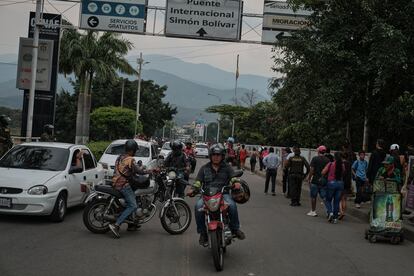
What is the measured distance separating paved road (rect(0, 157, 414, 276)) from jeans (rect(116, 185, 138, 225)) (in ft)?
1.30

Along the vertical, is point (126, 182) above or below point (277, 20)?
below

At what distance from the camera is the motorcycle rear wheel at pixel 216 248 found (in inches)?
293

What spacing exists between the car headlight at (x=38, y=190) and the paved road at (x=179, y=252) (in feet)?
1.98

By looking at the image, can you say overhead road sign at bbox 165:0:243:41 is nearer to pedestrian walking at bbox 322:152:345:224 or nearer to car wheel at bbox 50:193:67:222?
pedestrian walking at bbox 322:152:345:224

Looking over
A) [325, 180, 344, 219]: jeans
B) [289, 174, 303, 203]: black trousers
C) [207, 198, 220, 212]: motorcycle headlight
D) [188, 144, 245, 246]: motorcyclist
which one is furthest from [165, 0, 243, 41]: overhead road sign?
[207, 198, 220, 212]: motorcycle headlight

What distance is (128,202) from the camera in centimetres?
977

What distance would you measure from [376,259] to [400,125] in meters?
9.77

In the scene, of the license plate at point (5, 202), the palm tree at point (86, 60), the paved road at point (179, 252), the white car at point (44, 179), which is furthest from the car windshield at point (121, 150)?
the palm tree at point (86, 60)

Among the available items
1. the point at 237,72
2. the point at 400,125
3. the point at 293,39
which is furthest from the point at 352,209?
the point at 237,72

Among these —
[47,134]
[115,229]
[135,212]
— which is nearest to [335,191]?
[135,212]

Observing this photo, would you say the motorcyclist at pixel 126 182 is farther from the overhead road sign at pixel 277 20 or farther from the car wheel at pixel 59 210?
the overhead road sign at pixel 277 20

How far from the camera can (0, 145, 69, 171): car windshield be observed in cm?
1152

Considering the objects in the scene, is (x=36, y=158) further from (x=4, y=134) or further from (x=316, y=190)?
(x=316, y=190)

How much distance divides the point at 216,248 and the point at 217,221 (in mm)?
409
